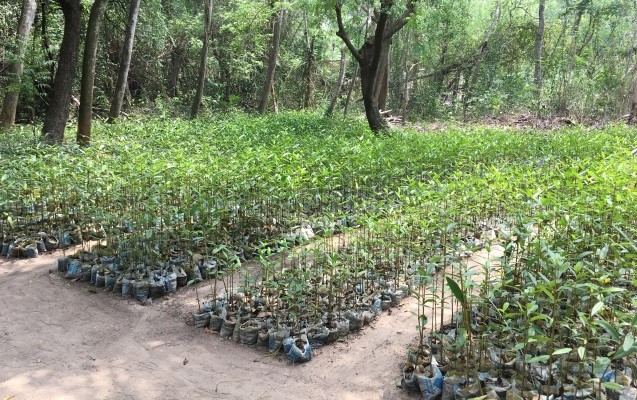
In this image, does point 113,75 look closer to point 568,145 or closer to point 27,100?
point 27,100

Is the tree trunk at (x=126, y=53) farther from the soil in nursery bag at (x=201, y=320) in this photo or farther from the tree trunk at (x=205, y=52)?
the soil in nursery bag at (x=201, y=320)

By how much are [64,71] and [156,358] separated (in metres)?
7.62

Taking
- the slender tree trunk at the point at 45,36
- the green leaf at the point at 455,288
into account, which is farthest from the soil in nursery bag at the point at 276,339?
the slender tree trunk at the point at 45,36

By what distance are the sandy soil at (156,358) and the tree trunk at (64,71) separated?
5.71 meters

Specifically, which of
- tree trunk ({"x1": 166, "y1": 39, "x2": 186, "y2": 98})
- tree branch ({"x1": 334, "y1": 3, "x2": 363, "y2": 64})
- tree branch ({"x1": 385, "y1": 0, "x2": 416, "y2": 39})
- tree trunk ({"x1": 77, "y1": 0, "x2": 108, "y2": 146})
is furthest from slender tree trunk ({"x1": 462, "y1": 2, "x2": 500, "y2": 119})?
tree trunk ({"x1": 77, "y1": 0, "x2": 108, "y2": 146})

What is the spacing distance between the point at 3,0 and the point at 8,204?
33.2ft

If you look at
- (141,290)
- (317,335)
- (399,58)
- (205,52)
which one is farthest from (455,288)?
(399,58)

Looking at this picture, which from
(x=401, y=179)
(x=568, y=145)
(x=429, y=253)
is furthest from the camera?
(x=568, y=145)

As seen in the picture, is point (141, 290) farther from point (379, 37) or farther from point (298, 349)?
point (379, 37)

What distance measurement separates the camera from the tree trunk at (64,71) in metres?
9.29

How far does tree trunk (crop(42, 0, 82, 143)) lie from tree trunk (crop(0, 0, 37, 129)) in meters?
1.22

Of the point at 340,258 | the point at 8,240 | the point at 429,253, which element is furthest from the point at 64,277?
the point at 429,253

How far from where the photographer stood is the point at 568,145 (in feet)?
31.1

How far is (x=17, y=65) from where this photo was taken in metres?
11.3
